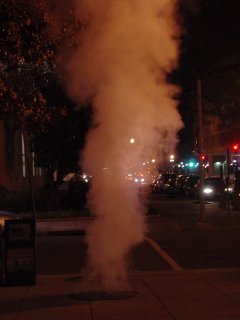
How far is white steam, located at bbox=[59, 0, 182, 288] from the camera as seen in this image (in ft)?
30.4

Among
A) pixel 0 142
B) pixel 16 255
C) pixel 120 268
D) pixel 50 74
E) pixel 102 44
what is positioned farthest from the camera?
pixel 0 142

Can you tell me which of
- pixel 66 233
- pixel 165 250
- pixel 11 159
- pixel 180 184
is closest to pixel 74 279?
pixel 165 250

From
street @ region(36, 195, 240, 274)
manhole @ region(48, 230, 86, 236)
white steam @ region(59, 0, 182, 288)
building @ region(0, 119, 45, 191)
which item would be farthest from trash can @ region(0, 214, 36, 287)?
building @ region(0, 119, 45, 191)

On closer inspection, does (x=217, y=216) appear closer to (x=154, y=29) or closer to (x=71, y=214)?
(x=71, y=214)

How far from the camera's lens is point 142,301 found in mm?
10016

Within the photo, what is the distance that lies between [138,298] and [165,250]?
25.0 ft

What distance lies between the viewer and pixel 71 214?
28.8 meters

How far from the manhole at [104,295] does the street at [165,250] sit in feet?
11.3

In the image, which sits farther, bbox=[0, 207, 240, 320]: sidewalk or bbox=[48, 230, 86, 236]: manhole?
bbox=[48, 230, 86, 236]: manhole

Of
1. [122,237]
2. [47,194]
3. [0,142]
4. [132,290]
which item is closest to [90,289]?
[132,290]

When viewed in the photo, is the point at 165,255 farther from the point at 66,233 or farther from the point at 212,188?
the point at 212,188

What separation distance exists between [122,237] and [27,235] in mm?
1862

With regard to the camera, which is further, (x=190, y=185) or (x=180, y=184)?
(x=180, y=184)

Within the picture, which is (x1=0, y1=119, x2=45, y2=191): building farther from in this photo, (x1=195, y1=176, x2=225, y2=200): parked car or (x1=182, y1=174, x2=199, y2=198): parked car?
(x1=182, y1=174, x2=199, y2=198): parked car
